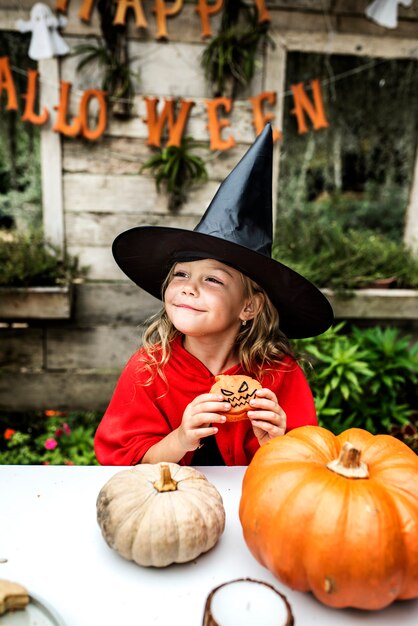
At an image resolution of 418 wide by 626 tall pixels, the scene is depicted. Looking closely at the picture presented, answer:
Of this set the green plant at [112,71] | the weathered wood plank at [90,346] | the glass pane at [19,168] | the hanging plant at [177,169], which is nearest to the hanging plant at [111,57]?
the green plant at [112,71]

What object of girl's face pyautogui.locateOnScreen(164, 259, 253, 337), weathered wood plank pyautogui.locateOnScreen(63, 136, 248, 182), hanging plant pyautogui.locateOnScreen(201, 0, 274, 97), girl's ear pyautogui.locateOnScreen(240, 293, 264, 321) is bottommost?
girl's ear pyautogui.locateOnScreen(240, 293, 264, 321)

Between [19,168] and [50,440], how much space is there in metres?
2.41

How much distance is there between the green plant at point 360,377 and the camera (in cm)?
298

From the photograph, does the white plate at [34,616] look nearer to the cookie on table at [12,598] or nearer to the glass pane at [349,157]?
the cookie on table at [12,598]

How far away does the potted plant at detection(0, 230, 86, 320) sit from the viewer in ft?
10.1

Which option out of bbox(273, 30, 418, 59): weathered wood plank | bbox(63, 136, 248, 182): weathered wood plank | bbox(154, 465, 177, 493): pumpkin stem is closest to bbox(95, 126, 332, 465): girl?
bbox(154, 465, 177, 493): pumpkin stem

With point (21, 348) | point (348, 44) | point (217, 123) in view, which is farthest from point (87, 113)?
point (348, 44)

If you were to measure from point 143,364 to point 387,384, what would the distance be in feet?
6.36

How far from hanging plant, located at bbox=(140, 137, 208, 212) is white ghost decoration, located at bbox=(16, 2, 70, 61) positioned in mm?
797

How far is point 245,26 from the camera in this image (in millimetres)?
3143

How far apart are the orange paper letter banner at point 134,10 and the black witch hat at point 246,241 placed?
196cm

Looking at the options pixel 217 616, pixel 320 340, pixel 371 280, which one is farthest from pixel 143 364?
pixel 371 280

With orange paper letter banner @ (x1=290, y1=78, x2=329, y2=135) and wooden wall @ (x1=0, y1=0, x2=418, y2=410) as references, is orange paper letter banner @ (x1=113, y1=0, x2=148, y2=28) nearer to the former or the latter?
wooden wall @ (x1=0, y1=0, x2=418, y2=410)

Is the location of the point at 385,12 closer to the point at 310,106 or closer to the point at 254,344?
the point at 310,106
